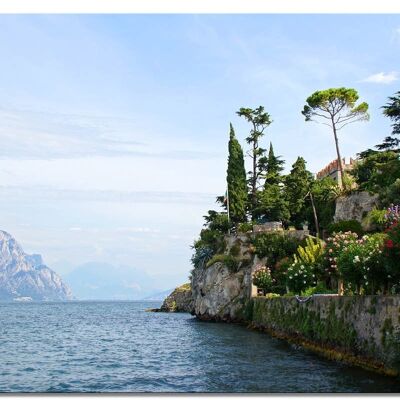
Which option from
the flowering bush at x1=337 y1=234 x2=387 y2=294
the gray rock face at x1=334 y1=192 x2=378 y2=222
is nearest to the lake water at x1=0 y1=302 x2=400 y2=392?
the flowering bush at x1=337 y1=234 x2=387 y2=294

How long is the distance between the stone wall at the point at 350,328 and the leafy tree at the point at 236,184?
2918 cm

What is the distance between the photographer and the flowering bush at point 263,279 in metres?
50.5

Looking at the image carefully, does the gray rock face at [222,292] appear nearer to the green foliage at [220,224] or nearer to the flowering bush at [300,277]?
the green foliage at [220,224]

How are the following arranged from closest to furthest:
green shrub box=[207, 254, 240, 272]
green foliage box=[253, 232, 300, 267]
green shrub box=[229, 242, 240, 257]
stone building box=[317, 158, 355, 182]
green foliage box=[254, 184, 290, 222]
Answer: green foliage box=[253, 232, 300, 267] → green shrub box=[207, 254, 240, 272] → green shrub box=[229, 242, 240, 257] → green foliage box=[254, 184, 290, 222] → stone building box=[317, 158, 355, 182]

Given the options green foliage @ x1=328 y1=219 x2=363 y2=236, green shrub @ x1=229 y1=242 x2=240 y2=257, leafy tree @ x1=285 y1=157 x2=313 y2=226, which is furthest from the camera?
leafy tree @ x1=285 y1=157 x2=313 y2=226

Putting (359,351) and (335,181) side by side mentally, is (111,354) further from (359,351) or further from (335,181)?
→ (335,181)

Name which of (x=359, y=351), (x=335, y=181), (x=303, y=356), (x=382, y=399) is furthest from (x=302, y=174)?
(x=382, y=399)

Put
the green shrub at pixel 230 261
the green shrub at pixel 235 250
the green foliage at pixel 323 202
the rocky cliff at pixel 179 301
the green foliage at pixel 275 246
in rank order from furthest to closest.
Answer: the rocky cliff at pixel 179 301 < the green shrub at pixel 235 250 < the green foliage at pixel 323 202 < the green shrub at pixel 230 261 < the green foliage at pixel 275 246

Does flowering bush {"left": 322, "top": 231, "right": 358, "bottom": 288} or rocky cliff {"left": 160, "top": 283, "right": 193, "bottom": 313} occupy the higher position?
rocky cliff {"left": 160, "top": 283, "right": 193, "bottom": 313}

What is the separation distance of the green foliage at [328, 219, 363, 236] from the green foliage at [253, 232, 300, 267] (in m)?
4.98

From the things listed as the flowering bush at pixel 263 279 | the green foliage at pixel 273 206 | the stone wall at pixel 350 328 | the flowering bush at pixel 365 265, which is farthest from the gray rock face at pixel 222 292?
the flowering bush at pixel 365 265

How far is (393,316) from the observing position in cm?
1959

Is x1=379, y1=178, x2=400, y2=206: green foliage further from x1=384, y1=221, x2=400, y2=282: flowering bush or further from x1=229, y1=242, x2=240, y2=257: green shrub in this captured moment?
x1=384, y1=221, x2=400, y2=282: flowering bush

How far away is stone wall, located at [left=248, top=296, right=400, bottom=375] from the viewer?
64.5ft
